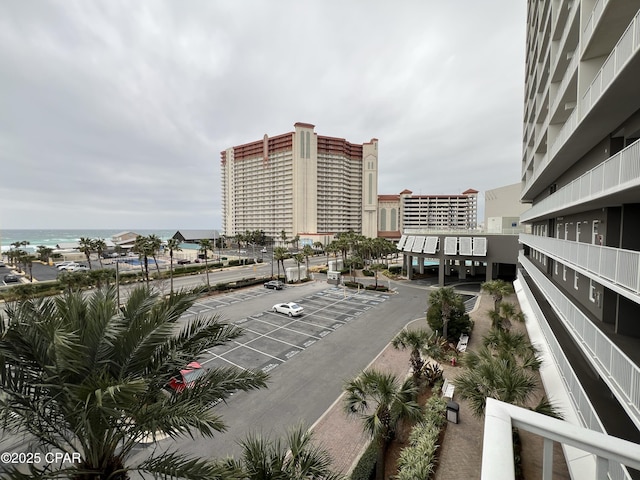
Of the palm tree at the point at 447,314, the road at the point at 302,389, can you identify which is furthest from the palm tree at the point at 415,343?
the palm tree at the point at 447,314

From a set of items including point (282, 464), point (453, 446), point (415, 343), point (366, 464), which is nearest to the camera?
point (282, 464)

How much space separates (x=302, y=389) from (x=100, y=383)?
38.6 feet

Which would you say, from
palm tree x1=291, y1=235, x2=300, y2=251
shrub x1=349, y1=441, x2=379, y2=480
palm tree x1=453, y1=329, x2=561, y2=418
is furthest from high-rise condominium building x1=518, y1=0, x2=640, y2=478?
palm tree x1=291, y1=235, x2=300, y2=251

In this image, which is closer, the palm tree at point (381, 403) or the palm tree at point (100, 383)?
the palm tree at point (100, 383)

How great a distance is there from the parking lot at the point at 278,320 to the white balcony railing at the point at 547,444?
34.5 feet

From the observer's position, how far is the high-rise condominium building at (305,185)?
104375 mm

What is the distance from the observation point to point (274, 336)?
21.1 metres

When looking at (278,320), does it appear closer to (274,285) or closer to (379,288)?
(274,285)

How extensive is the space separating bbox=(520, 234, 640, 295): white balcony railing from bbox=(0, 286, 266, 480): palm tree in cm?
1001

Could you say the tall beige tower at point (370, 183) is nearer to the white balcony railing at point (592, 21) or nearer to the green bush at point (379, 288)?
the green bush at point (379, 288)

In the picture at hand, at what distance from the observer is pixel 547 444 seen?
2730 mm

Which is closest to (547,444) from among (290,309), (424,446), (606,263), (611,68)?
(606,263)

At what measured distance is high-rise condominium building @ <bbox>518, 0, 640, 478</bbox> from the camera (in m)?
7.13

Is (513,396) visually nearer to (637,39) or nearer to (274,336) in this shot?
(637,39)
